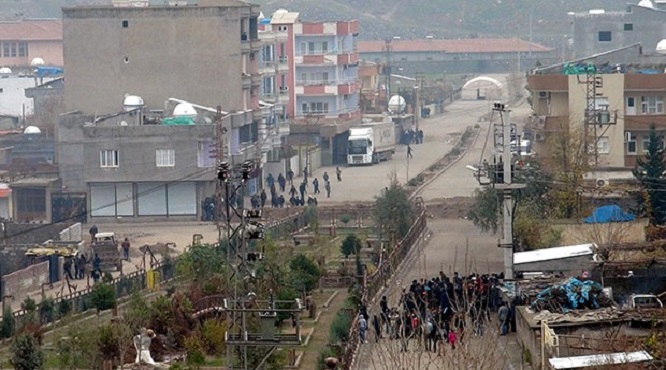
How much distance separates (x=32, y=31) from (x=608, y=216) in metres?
68.9

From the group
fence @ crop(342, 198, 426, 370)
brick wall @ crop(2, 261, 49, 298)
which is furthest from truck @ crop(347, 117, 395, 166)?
brick wall @ crop(2, 261, 49, 298)

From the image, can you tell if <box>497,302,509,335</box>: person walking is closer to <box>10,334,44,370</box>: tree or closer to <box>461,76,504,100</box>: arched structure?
<box>10,334,44,370</box>: tree

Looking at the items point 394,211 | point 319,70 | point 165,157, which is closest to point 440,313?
point 394,211

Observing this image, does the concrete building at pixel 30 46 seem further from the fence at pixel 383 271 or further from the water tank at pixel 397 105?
the fence at pixel 383 271

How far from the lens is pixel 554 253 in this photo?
31.4 meters

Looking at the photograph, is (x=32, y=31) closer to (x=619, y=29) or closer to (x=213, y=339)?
(x=619, y=29)

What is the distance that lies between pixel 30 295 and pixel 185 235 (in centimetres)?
944

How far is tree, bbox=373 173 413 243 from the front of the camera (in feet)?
134

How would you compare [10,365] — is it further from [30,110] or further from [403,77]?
[403,77]

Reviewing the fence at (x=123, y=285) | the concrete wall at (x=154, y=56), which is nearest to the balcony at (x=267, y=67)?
the concrete wall at (x=154, y=56)

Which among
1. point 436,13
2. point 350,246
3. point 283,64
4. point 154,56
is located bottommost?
point 350,246

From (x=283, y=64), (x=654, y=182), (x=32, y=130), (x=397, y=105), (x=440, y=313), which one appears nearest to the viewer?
(x=440, y=313)

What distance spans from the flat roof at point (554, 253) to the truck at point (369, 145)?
29.1 m

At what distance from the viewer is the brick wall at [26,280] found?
35.1 m
